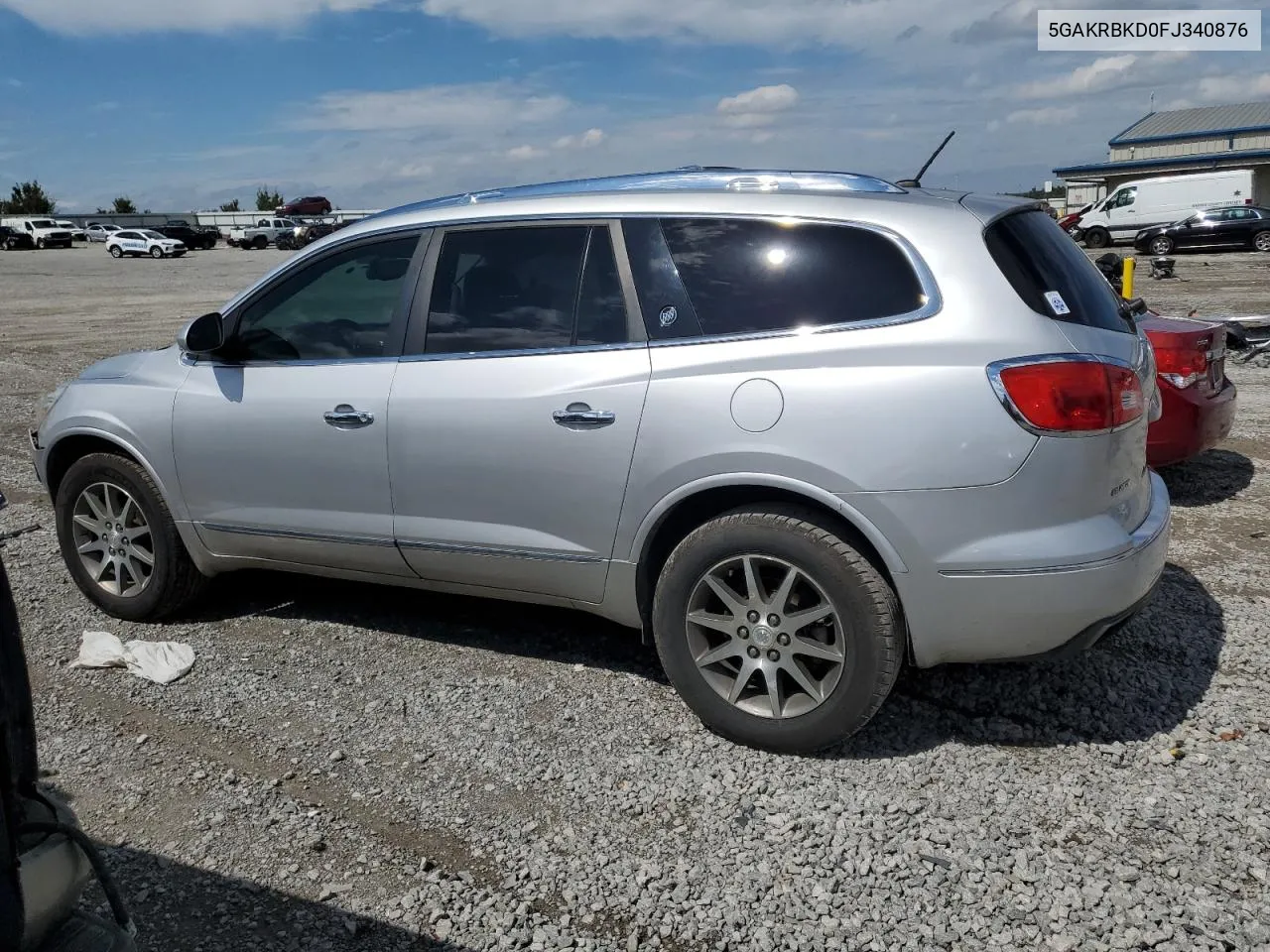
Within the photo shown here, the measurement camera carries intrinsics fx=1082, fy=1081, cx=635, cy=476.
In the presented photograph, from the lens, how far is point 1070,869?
2965 mm

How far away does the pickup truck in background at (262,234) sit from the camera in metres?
56.1

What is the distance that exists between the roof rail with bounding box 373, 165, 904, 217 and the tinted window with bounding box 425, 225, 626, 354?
221 mm

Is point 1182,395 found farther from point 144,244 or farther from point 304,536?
point 144,244

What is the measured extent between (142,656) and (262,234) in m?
56.2

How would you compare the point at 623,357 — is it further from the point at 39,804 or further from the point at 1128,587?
the point at 39,804

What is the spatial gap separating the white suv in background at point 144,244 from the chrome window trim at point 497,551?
51.0 m

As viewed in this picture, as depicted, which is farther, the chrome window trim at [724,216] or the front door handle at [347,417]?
the front door handle at [347,417]

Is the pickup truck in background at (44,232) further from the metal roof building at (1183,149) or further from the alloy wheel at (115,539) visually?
the alloy wheel at (115,539)

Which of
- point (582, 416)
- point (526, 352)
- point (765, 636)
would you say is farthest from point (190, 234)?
point (765, 636)

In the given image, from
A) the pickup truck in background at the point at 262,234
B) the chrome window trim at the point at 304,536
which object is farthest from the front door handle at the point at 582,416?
the pickup truck in background at the point at 262,234

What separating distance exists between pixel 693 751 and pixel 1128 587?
1494mm

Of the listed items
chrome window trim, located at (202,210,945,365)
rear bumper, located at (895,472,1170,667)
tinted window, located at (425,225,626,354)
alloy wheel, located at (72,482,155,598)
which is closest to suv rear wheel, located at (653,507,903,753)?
rear bumper, located at (895,472,1170,667)

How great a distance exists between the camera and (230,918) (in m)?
2.89

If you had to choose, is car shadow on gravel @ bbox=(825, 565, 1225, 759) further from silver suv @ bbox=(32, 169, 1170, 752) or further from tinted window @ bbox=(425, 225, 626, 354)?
tinted window @ bbox=(425, 225, 626, 354)
